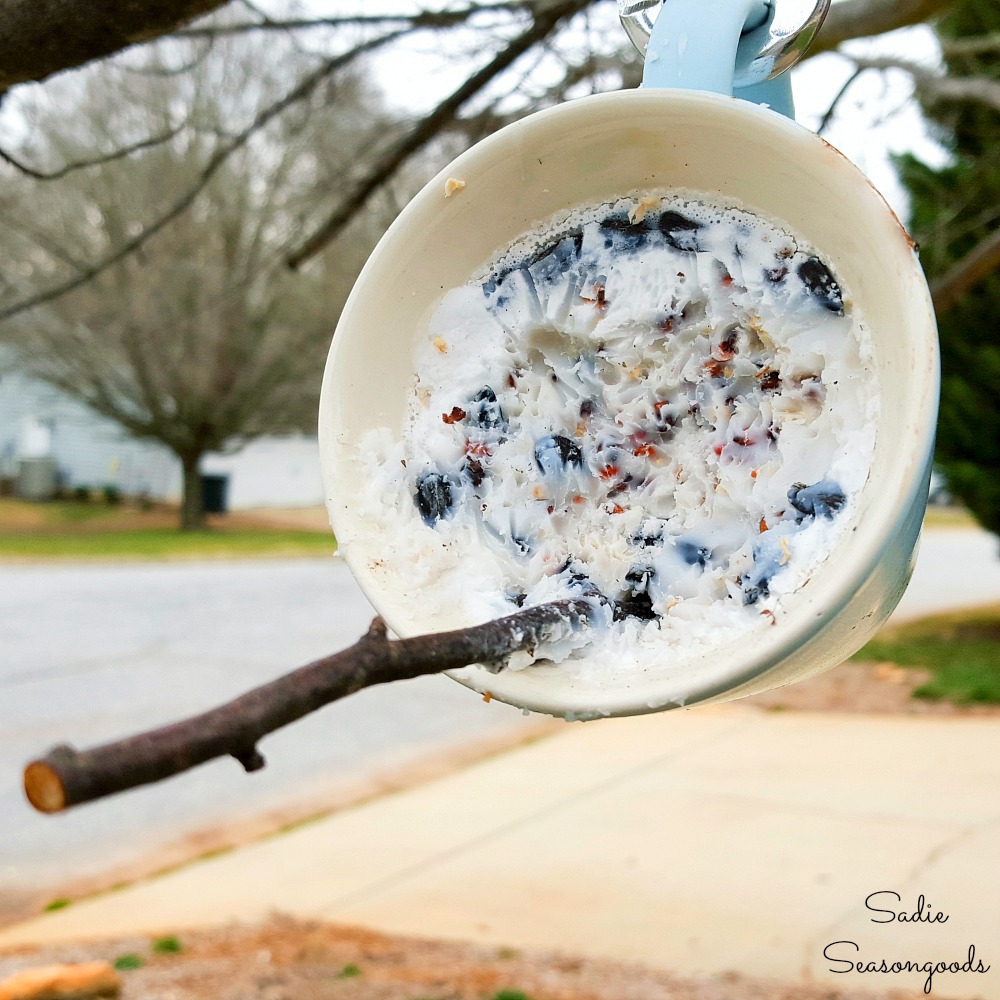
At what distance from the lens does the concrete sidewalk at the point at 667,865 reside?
2779mm

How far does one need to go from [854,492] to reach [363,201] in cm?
220

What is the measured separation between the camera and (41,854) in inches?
152

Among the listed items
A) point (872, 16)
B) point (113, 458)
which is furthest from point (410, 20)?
point (113, 458)

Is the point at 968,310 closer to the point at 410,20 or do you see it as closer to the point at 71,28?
the point at 410,20

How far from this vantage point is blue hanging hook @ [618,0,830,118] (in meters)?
0.82

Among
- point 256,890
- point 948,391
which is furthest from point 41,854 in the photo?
point 948,391

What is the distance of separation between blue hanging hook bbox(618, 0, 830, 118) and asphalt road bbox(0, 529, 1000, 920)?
10.8 feet

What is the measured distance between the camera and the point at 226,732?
0.45 metres

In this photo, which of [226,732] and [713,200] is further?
[713,200]

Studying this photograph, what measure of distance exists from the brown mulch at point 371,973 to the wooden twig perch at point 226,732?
6.94 ft

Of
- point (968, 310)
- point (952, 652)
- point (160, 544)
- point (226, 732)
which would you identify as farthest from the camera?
point (160, 544)

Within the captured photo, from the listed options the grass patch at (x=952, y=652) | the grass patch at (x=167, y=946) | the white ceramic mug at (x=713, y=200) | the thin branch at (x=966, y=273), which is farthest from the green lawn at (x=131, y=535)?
the white ceramic mug at (x=713, y=200)

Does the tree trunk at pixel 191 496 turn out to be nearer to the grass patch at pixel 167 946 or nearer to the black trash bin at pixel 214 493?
the black trash bin at pixel 214 493

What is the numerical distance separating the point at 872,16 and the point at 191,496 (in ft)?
46.5
